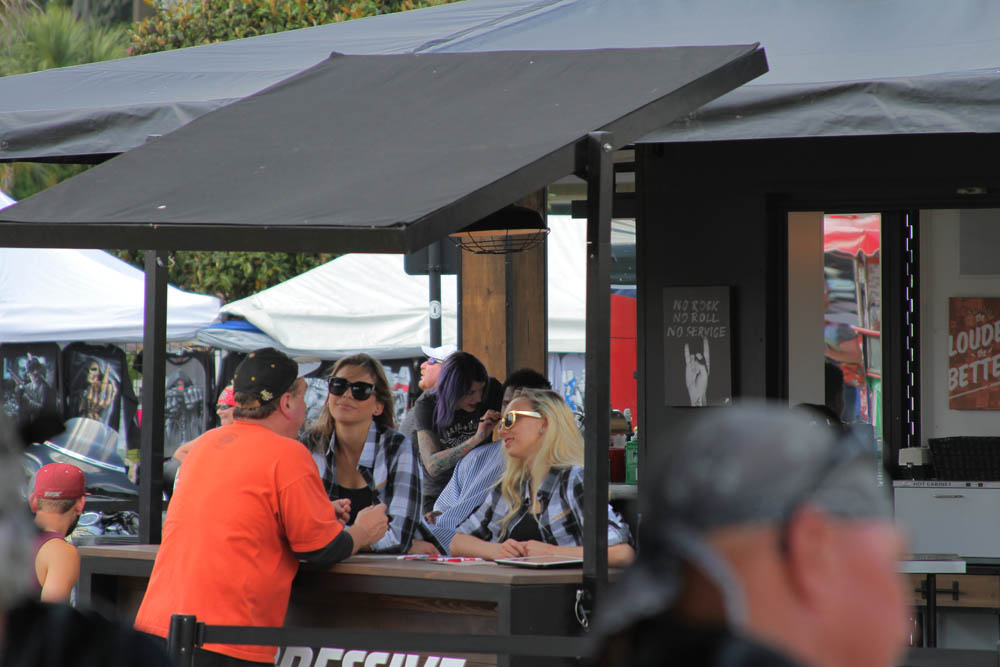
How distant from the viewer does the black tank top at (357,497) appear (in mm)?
5363

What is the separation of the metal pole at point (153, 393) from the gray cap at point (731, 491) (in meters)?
4.30

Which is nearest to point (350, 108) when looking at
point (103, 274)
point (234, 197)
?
point (234, 197)

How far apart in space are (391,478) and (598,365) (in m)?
1.53

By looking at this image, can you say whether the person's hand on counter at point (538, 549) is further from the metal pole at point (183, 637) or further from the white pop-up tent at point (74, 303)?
the white pop-up tent at point (74, 303)

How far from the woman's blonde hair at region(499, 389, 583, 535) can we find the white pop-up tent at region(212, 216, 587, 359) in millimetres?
9207

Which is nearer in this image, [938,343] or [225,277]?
[938,343]

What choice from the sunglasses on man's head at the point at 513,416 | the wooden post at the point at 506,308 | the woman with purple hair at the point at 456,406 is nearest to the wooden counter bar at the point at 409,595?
the sunglasses on man's head at the point at 513,416

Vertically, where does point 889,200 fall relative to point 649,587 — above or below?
above

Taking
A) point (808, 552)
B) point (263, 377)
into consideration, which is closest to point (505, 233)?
point (263, 377)

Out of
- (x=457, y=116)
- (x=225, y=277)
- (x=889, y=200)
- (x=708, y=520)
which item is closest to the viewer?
(x=708, y=520)

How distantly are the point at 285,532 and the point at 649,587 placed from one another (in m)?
3.52

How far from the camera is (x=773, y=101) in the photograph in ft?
15.5

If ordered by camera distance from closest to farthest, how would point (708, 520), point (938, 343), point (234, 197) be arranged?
point (708, 520) → point (234, 197) → point (938, 343)

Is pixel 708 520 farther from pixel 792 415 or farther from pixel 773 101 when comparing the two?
pixel 773 101
